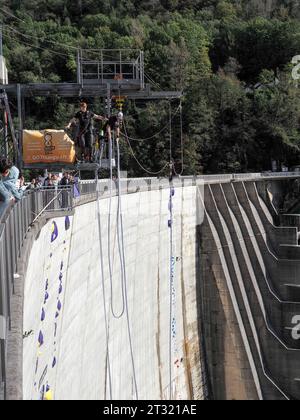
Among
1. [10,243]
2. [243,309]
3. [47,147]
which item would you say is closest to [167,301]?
[243,309]

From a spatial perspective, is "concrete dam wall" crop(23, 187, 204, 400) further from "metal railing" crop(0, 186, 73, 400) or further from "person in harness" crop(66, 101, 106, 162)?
"person in harness" crop(66, 101, 106, 162)

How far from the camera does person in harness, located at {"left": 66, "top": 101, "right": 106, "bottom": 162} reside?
12.4 metres

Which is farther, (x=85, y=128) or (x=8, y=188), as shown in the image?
(x=85, y=128)

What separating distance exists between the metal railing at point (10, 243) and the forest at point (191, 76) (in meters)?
29.7

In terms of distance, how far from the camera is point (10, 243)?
19.4ft

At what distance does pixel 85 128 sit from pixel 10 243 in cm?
730

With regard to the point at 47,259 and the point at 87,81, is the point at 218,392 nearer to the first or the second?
the point at 87,81

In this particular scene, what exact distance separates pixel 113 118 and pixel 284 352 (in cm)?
1819

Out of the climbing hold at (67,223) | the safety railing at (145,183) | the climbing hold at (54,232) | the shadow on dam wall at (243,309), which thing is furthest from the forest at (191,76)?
the climbing hold at (54,232)

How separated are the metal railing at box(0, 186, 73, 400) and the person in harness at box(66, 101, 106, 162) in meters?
Answer: 3.32

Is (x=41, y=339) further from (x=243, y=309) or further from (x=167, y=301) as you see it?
(x=243, y=309)

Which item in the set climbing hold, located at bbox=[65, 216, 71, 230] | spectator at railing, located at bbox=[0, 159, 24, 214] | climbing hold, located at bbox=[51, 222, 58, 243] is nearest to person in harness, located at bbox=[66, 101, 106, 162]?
climbing hold, located at bbox=[65, 216, 71, 230]

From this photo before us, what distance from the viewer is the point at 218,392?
2472cm

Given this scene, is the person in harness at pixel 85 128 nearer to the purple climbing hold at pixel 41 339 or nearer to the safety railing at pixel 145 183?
the safety railing at pixel 145 183
